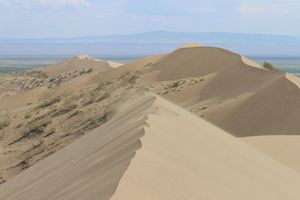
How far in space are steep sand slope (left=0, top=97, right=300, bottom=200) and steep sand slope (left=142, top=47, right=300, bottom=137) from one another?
9.06 meters

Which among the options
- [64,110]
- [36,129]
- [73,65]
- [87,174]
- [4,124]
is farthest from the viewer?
[73,65]

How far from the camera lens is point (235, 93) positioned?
29.2 meters

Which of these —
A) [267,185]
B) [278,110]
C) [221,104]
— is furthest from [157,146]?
[221,104]

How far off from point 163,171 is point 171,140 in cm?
251

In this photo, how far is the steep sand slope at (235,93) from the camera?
2242 centimetres

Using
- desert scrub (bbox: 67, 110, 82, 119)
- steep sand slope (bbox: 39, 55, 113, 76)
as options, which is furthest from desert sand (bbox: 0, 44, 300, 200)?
steep sand slope (bbox: 39, 55, 113, 76)

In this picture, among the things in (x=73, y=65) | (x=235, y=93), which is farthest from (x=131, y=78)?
(x=73, y=65)

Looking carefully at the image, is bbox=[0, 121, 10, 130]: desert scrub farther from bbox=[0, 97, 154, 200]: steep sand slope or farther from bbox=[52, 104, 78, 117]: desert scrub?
bbox=[0, 97, 154, 200]: steep sand slope

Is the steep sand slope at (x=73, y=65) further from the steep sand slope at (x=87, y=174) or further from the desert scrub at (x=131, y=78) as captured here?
the steep sand slope at (x=87, y=174)

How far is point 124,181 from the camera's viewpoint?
7.02m

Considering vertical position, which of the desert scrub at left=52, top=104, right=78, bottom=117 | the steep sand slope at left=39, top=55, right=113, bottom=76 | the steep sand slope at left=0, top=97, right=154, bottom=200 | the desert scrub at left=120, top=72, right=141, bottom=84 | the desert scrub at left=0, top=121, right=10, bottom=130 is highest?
the steep sand slope at left=0, top=97, right=154, bottom=200

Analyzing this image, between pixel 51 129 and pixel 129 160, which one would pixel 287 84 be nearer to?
pixel 51 129

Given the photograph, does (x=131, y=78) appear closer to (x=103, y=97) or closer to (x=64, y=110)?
(x=103, y=97)

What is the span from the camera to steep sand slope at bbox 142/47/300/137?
22422 millimetres
